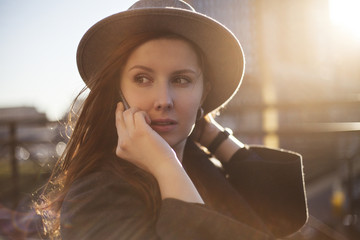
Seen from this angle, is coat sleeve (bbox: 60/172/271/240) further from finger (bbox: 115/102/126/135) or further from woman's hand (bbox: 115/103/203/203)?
finger (bbox: 115/102/126/135)

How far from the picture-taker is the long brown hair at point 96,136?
113 centimetres

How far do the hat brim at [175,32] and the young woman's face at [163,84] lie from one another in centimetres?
6

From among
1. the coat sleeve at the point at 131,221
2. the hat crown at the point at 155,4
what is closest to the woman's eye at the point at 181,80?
the hat crown at the point at 155,4

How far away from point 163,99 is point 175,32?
26 cm

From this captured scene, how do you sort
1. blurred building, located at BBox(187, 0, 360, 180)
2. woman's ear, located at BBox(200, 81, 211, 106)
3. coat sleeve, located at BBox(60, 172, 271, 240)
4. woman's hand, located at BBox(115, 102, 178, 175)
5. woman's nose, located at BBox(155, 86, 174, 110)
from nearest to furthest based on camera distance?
coat sleeve, located at BBox(60, 172, 271, 240), woman's hand, located at BBox(115, 102, 178, 175), woman's nose, located at BBox(155, 86, 174, 110), woman's ear, located at BBox(200, 81, 211, 106), blurred building, located at BBox(187, 0, 360, 180)

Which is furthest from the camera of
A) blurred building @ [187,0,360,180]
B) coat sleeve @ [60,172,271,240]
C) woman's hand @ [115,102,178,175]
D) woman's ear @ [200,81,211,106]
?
blurred building @ [187,0,360,180]

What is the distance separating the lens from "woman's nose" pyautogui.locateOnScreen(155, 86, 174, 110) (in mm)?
1156

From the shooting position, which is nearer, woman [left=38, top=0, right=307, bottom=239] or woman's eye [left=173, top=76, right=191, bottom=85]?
woman [left=38, top=0, right=307, bottom=239]

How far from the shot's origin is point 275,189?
5.25 ft

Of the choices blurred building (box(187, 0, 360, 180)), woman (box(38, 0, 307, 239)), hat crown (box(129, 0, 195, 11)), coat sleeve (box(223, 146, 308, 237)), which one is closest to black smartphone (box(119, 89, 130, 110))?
woman (box(38, 0, 307, 239))

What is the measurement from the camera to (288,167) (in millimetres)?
1621

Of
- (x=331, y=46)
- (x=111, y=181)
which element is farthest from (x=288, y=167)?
(x=331, y=46)

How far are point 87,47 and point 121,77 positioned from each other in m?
0.18

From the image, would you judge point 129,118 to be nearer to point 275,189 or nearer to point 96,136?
point 96,136
